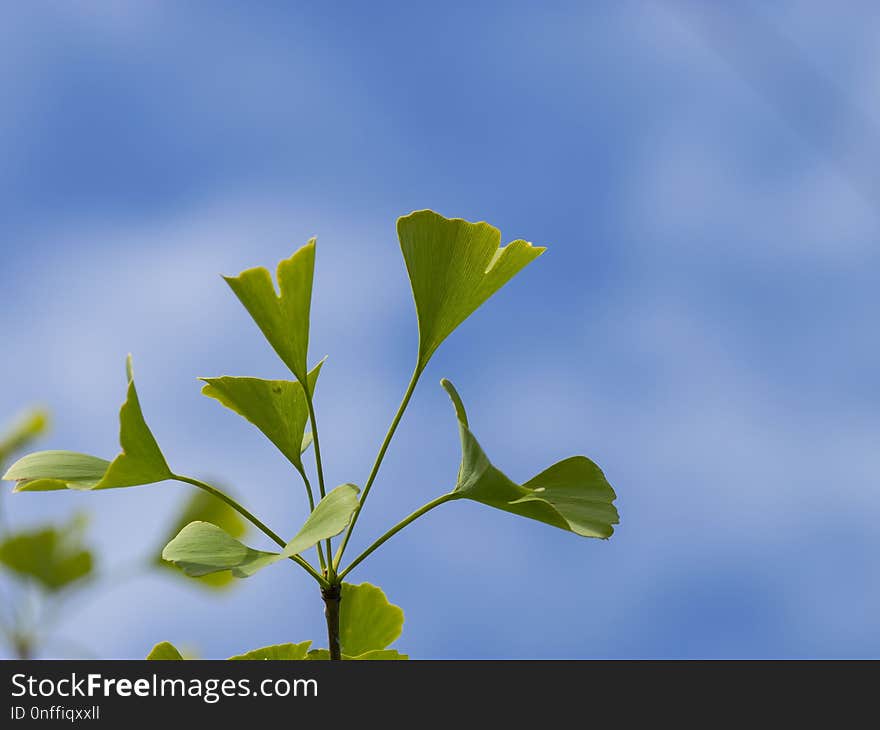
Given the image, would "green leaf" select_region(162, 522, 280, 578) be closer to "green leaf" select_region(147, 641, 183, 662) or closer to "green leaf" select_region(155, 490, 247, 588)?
"green leaf" select_region(147, 641, 183, 662)

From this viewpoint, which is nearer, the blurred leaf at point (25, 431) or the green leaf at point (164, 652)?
the green leaf at point (164, 652)

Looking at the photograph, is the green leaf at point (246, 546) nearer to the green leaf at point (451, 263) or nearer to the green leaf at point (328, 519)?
the green leaf at point (328, 519)

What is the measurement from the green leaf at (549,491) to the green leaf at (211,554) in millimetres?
173

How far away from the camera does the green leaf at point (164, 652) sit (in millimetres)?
854

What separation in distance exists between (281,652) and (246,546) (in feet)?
0.68

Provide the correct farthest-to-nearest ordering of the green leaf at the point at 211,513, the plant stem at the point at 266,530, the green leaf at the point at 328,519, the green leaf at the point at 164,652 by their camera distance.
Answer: the green leaf at the point at 211,513 → the green leaf at the point at 164,652 → the plant stem at the point at 266,530 → the green leaf at the point at 328,519

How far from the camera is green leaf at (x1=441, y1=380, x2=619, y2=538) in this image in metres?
0.70

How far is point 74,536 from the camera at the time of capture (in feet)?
6.69

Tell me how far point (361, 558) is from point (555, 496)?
7.5 inches

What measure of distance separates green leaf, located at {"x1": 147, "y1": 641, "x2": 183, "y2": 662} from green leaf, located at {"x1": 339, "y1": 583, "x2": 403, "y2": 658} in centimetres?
18

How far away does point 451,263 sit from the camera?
0.82 metres

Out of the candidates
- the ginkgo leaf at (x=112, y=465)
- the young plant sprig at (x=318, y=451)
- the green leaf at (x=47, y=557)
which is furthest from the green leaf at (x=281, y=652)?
the green leaf at (x=47, y=557)
